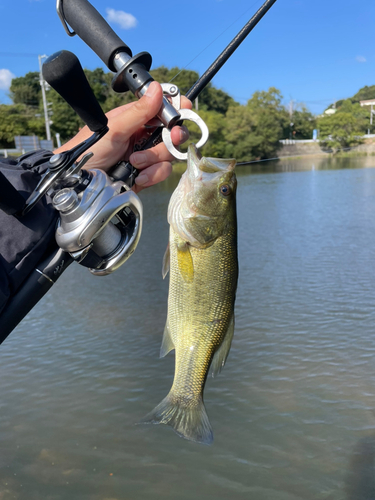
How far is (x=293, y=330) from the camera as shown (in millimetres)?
6457

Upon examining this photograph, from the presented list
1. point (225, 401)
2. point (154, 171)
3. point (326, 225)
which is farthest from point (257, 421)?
point (326, 225)

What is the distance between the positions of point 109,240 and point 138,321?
5.60m

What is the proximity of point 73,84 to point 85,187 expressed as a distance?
1.00ft

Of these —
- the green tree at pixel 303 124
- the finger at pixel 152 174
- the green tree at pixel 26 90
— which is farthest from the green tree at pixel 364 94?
the finger at pixel 152 174

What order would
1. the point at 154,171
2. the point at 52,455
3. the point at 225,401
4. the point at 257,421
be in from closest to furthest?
the point at 154,171 → the point at 52,455 → the point at 257,421 → the point at 225,401

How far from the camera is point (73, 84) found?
1381 mm

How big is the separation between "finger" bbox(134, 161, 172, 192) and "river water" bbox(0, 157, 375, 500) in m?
2.92

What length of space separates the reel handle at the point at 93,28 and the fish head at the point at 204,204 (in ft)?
1.72

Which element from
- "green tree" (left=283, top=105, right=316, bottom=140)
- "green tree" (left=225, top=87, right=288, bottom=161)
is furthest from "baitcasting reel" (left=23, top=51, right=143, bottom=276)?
"green tree" (left=283, top=105, right=316, bottom=140)

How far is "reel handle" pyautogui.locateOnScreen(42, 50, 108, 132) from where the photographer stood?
1.29m

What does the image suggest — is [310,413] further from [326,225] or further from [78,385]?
[326,225]

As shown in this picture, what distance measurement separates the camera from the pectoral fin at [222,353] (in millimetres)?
1992

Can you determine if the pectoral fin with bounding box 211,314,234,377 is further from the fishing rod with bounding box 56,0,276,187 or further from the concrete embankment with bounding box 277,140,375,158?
the concrete embankment with bounding box 277,140,375,158

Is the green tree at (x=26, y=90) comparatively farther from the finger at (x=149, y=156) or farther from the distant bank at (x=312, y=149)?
the finger at (x=149, y=156)
